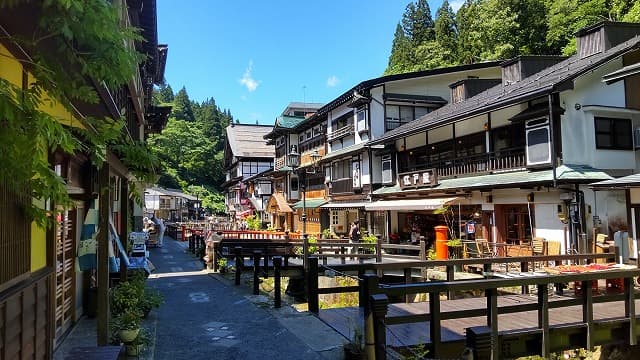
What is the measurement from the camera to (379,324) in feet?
17.2

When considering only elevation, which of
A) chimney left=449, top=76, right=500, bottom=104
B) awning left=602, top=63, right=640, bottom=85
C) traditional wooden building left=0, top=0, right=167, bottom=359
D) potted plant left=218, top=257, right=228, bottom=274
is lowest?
potted plant left=218, top=257, right=228, bottom=274

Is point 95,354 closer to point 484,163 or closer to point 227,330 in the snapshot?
point 227,330

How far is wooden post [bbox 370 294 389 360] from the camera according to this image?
5.18 metres

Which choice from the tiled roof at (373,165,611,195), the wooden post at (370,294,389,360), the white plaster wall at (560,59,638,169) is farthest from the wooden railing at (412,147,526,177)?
the wooden post at (370,294,389,360)

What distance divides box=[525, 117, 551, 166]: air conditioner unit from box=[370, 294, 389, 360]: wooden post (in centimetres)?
1173

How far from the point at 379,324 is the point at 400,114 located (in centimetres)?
2196

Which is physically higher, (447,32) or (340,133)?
(447,32)

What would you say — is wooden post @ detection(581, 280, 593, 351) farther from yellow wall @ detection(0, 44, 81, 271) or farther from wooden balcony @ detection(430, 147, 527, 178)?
wooden balcony @ detection(430, 147, 527, 178)

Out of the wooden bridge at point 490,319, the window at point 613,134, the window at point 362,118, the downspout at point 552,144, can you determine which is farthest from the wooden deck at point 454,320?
the window at point 362,118


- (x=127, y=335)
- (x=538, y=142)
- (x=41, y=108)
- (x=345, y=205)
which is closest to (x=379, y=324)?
(x=127, y=335)

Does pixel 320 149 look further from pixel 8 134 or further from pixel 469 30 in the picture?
pixel 8 134

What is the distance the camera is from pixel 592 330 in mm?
6863

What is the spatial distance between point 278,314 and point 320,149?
2487 centimetres

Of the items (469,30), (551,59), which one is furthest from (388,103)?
(469,30)
